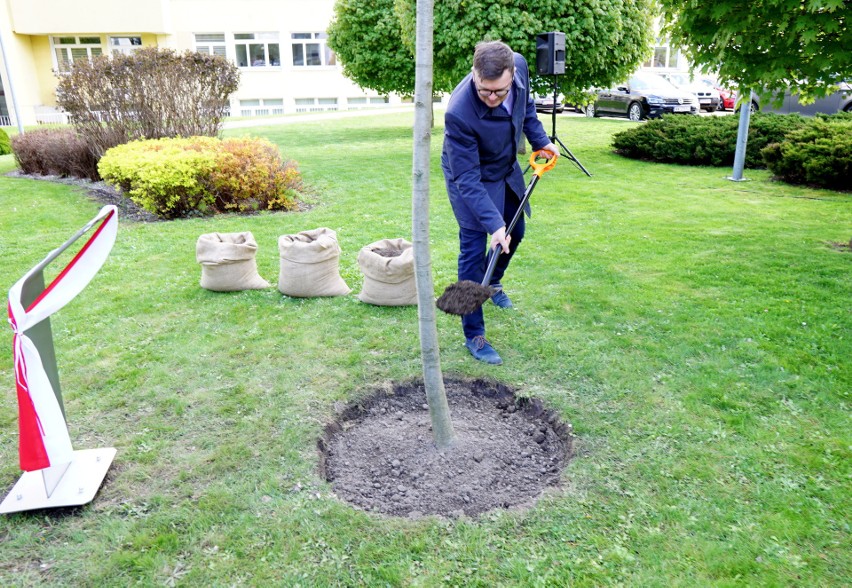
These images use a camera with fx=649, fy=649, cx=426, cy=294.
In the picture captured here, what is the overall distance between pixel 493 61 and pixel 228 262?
2.93m

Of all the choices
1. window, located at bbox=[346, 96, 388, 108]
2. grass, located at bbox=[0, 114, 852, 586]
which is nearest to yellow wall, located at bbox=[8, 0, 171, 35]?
window, located at bbox=[346, 96, 388, 108]

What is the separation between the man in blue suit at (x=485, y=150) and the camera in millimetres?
3215

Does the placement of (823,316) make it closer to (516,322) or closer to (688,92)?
(516,322)

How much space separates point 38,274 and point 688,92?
21053 mm

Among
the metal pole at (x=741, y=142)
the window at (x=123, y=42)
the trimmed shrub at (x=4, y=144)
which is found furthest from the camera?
the window at (x=123, y=42)

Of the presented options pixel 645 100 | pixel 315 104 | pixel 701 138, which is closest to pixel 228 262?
pixel 701 138

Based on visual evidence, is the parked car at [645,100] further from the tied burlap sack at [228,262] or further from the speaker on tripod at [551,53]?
the tied burlap sack at [228,262]

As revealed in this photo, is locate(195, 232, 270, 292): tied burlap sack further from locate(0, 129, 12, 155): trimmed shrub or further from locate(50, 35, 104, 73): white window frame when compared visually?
locate(50, 35, 104, 73): white window frame

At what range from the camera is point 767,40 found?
5305mm

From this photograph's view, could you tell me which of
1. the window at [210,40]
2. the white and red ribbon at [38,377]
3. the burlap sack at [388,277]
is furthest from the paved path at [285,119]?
the white and red ribbon at [38,377]

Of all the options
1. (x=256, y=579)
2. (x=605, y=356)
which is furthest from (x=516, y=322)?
(x=256, y=579)

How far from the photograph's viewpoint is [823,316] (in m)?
4.64

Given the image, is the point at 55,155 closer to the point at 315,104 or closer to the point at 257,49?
the point at 257,49

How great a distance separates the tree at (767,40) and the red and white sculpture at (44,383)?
4871mm
